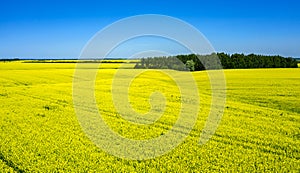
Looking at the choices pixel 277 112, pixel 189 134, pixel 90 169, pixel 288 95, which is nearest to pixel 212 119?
pixel 189 134

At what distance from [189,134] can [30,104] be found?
39.1ft

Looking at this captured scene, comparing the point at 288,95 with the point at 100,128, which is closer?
the point at 100,128

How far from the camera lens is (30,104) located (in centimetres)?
2008

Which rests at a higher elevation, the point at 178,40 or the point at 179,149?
the point at 178,40

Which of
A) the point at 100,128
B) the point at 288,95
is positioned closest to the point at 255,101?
the point at 288,95

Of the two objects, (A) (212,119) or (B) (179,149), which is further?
(A) (212,119)

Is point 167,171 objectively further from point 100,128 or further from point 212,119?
point 212,119

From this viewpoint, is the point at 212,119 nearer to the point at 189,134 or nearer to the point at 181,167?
the point at 189,134

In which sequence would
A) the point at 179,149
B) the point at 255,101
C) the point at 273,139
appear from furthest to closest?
the point at 255,101
the point at 273,139
the point at 179,149

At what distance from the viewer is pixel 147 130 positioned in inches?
506

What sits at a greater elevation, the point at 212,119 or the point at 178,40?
the point at 178,40

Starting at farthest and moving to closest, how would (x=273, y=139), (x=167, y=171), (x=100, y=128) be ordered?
(x=100, y=128) < (x=273, y=139) < (x=167, y=171)

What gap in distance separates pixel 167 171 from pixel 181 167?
0.45m

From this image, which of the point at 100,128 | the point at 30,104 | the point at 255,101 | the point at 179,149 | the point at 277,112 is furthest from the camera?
the point at 255,101
